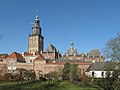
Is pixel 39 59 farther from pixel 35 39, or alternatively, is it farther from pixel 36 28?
pixel 36 28

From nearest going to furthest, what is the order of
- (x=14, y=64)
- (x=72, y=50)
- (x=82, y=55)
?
1. (x=14, y=64)
2. (x=82, y=55)
3. (x=72, y=50)

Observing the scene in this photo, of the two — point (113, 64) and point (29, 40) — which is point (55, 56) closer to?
point (29, 40)

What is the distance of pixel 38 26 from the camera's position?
108688mm

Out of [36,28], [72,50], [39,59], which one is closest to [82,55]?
[72,50]

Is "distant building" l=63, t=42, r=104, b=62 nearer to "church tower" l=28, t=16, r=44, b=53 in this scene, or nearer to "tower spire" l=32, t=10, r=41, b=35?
"church tower" l=28, t=16, r=44, b=53

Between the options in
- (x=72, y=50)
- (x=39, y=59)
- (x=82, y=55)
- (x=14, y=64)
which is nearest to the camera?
(x=14, y=64)

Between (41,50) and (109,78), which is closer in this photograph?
(109,78)

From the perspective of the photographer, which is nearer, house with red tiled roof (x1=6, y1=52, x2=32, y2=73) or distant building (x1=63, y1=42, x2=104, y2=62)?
house with red tiled roof (x1=6, y1=52, x2=32, y2=73)

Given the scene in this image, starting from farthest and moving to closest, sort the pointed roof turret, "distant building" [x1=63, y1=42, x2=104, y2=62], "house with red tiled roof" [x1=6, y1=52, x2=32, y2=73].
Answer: the pointed roof turret
"distant building" [x1=63, y1=42, x2=104, y2=62]
"house with red tiled roof" [x1=6, y1=52, x2=32, y2=73]

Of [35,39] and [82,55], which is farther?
[35,39]

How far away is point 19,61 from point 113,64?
48656 millimetres

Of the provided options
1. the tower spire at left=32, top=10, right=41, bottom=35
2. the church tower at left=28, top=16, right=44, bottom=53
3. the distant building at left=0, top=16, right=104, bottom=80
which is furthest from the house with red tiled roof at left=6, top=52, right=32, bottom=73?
the tower spire at left=32, top=10, right=41, bottom=35

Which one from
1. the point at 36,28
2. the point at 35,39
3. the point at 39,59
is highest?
the point at 36,28

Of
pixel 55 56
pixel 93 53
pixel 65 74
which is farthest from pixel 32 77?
pixel 93 53
